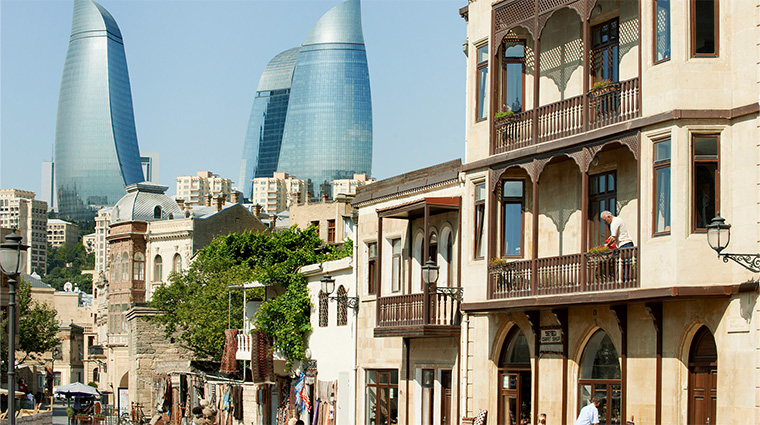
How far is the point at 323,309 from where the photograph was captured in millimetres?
39031

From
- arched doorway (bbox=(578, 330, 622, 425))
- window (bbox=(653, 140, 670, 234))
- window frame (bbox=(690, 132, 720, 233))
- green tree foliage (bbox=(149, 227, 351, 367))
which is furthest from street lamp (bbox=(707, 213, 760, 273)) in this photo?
green tree foliage (bbox=(149, 227, 351, 367))

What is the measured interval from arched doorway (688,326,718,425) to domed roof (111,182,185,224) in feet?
241

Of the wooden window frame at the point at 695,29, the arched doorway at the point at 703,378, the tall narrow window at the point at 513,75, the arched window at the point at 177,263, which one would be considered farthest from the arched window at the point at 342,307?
the arched window at the point at 177,263

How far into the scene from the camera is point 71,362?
138m

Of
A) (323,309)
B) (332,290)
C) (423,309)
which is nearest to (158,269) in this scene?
(323,309)

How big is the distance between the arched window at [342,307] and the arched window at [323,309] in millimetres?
1288

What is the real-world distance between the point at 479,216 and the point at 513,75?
11.9 ft

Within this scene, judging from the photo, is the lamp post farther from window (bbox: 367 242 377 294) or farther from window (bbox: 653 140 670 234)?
window (bbox: 367 242 377 294)

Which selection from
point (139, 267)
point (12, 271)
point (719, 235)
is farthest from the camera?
point (139, 267)

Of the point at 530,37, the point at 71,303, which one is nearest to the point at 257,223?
the point at 530,37

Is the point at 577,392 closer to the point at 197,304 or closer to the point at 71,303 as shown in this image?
the point at 197,304

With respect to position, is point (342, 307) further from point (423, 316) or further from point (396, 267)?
point (423, 316)

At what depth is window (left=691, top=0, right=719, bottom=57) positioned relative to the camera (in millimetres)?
22109

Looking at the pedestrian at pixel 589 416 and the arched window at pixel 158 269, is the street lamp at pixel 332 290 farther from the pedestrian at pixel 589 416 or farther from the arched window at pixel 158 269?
the arched window at pixel 158 269
